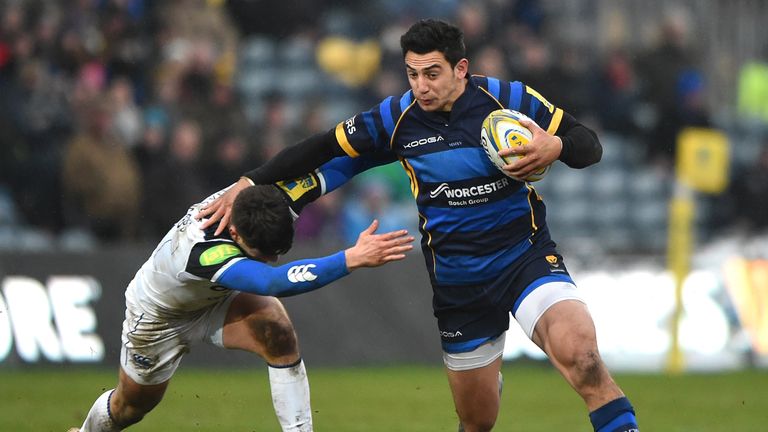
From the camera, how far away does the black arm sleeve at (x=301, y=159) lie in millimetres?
7723

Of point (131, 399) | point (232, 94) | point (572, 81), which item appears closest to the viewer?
point (131, 399)

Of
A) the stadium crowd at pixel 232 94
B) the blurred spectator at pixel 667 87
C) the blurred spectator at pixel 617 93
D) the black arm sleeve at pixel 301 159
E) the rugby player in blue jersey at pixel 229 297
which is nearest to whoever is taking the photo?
the rugby player in blue jersey at pixel 229 297

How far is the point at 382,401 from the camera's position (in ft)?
39.7

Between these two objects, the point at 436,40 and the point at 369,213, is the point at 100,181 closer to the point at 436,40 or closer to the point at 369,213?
the point at 369,213

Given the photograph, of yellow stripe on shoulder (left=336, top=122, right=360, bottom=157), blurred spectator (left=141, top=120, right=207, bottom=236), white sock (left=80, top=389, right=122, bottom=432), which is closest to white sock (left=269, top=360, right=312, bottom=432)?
white sock (left=80, top=389, right=122, bottom=432)

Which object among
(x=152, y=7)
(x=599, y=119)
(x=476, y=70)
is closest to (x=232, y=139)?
(x=152, y=7)

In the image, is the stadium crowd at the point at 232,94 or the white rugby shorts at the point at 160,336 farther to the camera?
the stadium crowd at the point at 232,94

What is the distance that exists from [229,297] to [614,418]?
2567 millimetres

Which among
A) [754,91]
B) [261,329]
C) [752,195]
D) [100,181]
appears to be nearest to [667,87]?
[752,195]

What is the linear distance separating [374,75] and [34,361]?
657cm

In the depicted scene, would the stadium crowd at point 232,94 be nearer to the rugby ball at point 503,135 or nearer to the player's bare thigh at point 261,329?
the player's bare thigh at point 261,329

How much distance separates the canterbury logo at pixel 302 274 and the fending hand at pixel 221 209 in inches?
27.0

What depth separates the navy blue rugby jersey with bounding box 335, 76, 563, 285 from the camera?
740 centimetres

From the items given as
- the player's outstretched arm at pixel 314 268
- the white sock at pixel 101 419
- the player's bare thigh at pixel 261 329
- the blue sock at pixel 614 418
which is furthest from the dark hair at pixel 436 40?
the white sock at pixel 101 419
